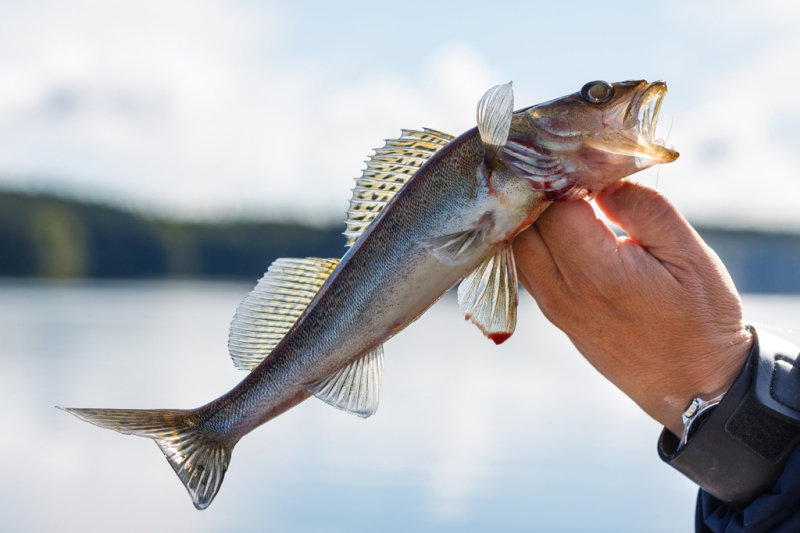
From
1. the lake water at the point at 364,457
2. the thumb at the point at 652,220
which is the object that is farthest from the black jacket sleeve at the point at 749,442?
the lake water at the point at 364,457

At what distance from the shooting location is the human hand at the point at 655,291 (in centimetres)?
353

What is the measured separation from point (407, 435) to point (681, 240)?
15714 mm

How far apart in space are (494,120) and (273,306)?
1.31m

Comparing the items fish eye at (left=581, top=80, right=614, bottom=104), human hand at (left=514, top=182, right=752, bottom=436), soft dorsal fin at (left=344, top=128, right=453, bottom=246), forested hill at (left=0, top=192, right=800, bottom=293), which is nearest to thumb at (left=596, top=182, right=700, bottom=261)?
human hand at (left=514, top=182, right=752, bottom=436)

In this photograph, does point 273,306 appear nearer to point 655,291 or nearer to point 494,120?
point 494,120

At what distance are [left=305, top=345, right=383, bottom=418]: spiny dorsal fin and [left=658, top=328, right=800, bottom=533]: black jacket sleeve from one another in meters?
1.25

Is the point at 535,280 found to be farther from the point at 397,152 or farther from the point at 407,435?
the point at 407,435

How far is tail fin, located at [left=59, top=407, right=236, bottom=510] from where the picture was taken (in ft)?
12.7

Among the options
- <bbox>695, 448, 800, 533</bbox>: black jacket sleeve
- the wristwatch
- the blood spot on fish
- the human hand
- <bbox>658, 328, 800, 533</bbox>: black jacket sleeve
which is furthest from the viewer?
the blood spot on fish

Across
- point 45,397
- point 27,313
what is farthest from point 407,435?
point 27,313

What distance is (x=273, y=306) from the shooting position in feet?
13.0

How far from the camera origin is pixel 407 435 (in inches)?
738

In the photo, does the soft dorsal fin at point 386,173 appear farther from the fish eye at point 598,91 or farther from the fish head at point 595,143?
the fish eye at point 598,91

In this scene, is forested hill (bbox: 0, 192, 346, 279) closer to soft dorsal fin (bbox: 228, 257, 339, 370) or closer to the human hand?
soft dorsal fin (bbox: 228, 257, 339, 370)
